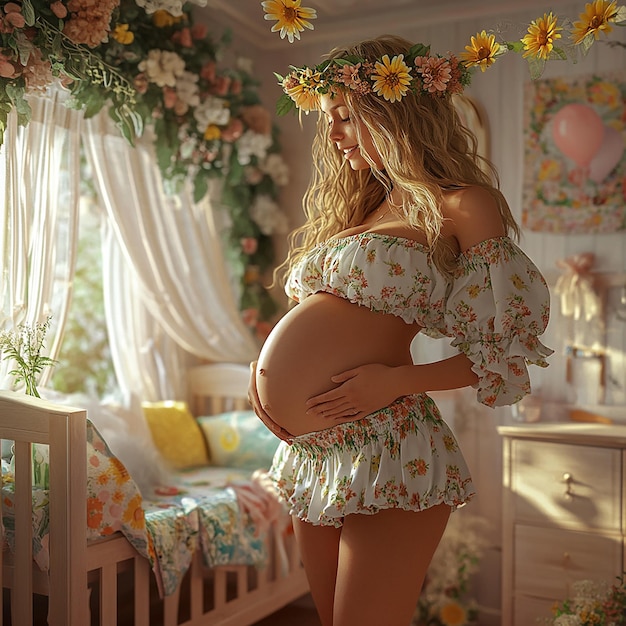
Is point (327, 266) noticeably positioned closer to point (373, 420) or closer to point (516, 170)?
point (373, 420)

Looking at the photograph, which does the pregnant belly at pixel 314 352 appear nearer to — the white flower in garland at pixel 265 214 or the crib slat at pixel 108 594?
the crib slat at pixel 108 594

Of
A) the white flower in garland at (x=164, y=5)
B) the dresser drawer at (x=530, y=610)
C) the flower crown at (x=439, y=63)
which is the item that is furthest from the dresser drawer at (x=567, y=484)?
the white flower in garland at (x=164, y=5)

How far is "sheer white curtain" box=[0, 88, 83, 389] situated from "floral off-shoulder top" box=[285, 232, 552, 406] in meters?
0.95

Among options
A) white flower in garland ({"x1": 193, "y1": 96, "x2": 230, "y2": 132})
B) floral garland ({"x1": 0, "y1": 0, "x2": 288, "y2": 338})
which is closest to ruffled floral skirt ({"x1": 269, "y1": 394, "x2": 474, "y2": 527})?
floral garland ({"x1": 0, "y1": 0, "x2": 288, "y2": 338})

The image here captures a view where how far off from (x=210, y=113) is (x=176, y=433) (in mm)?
1178

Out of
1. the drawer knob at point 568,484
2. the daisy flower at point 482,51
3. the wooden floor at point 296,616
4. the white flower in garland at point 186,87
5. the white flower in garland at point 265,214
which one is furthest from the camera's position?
the white flower in garland at point 265,214

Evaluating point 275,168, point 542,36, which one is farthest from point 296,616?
point 542,36

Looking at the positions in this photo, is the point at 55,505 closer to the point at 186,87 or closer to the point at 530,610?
the point at 186,87

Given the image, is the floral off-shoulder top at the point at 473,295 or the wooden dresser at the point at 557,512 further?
the wooden dresser at the point at 557,512

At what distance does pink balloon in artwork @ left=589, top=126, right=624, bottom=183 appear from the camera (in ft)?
9.33

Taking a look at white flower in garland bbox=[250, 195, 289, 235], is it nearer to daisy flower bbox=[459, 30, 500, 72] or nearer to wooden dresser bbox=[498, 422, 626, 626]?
wooden dresser bbox=[498, 422, 626, 626]

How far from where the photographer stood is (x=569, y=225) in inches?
116

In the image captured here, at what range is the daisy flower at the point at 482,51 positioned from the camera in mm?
1669

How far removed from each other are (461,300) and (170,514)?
120 centimetres
